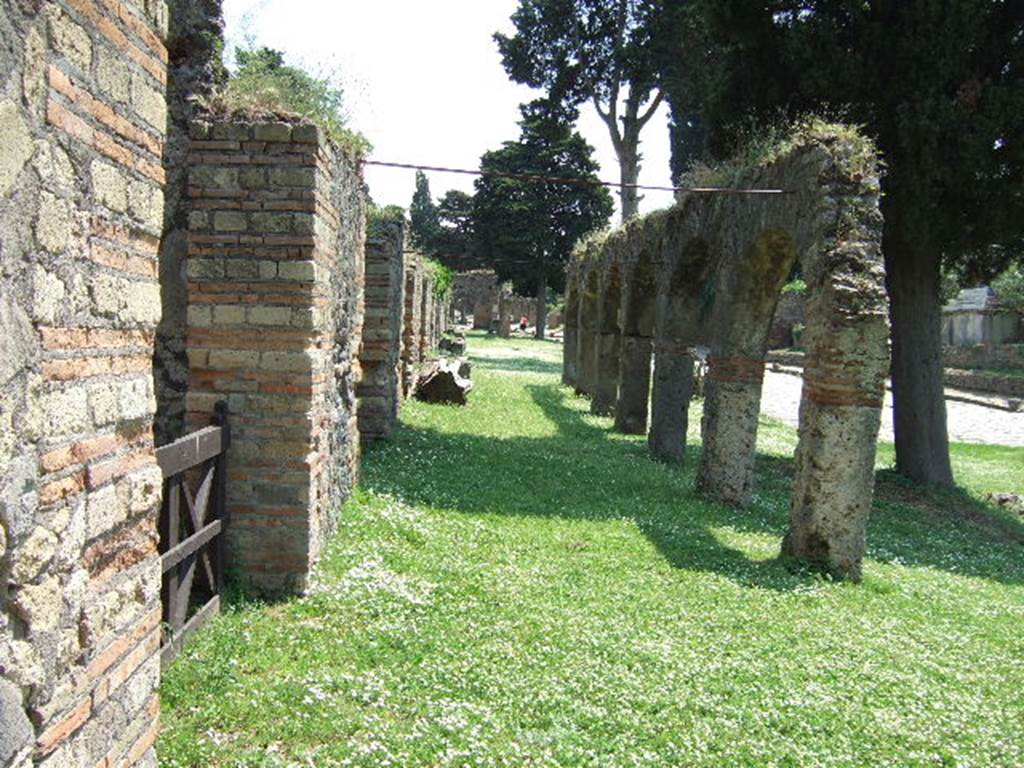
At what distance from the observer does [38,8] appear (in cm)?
198

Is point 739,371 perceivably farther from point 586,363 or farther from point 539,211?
point 539,211

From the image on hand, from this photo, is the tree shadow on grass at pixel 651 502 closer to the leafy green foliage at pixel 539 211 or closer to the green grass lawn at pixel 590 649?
the green grass lawn at pixel 590 649

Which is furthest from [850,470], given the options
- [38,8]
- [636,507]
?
[38,8]

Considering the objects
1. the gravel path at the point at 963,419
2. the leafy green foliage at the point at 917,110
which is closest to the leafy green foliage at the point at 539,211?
the gravel path at the point at 963,419

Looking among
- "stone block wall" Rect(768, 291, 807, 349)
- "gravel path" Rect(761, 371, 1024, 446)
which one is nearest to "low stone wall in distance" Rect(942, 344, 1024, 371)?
"stone block wall" Rect(768, 291, 807, 349)

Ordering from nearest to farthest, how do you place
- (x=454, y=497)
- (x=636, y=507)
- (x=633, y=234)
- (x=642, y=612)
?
(x=642, y=612) → (x=454, y=497) → (x=636, y=507) → (x=633, y=234)

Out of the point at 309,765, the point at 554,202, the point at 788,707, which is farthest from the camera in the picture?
the point at 554,202

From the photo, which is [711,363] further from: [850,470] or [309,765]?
[309,765]

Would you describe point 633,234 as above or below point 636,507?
above

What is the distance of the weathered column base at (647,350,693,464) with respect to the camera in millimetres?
12188

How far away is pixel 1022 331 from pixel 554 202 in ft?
70.3

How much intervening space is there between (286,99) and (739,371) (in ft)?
20.0

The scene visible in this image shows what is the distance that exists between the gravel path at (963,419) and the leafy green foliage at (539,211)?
1597 cm

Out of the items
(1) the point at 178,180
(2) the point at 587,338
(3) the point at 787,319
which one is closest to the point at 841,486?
(1) the point at 178,180
